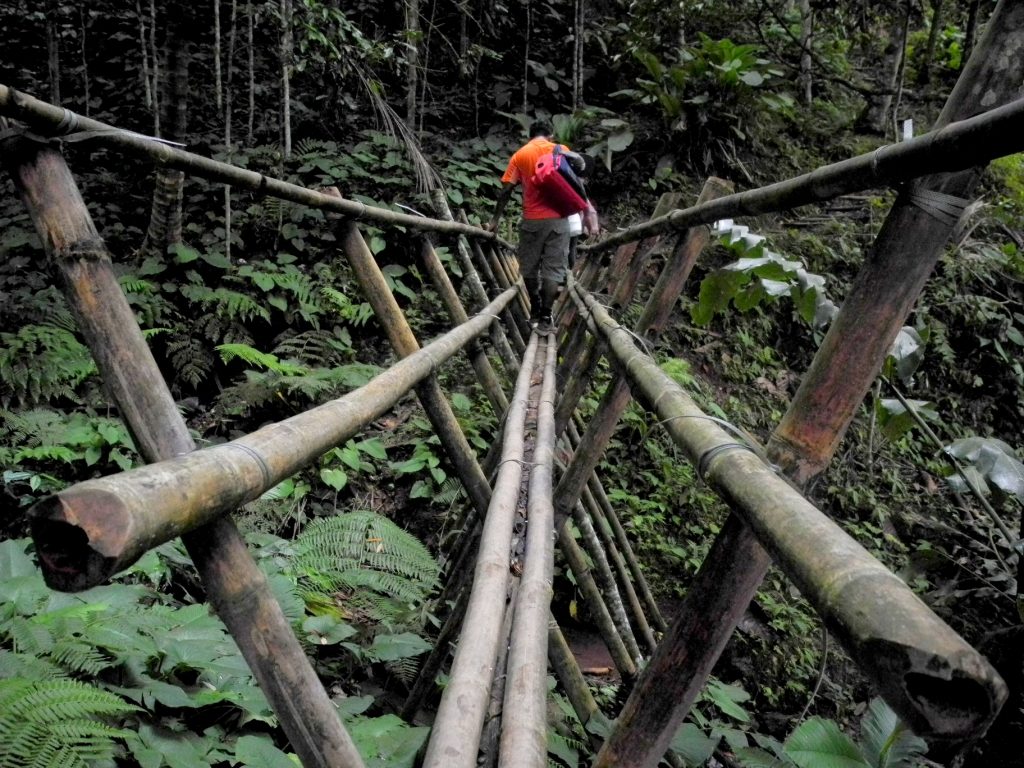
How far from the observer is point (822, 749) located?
6.06ft

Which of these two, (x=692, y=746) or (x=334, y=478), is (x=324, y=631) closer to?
(x=692, y=746)

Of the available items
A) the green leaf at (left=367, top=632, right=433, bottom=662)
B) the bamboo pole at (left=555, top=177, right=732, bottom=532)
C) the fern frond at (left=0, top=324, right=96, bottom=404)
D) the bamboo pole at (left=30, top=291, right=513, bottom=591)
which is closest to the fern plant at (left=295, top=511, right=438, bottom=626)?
the green leaf at (left=367, top=632, right=433, bottom=662)

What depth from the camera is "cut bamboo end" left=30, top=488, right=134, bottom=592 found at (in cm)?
58

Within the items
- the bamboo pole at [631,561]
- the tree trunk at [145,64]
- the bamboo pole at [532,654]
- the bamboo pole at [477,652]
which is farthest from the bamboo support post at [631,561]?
the tree trunk at [145,64]

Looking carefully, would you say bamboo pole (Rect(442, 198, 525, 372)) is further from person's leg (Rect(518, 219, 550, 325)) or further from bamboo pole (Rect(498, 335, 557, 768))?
bamboo pole (Rect(498, 335, 557, 768))

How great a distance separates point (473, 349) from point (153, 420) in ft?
6.84

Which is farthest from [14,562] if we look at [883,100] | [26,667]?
[883,100]

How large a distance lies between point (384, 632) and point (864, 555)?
2.19 meters

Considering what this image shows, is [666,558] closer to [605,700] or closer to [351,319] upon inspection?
[605,700]

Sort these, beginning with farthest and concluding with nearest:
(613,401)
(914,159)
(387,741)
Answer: (613,401) < (387,741) < (914,159)

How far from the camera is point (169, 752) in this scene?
1.41 metres

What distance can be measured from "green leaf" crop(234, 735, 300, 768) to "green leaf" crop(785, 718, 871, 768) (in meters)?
1.37

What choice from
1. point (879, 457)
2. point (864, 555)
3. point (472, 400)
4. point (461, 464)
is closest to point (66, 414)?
point (472, 400)

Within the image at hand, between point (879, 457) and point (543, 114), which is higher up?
point (543, 114)
